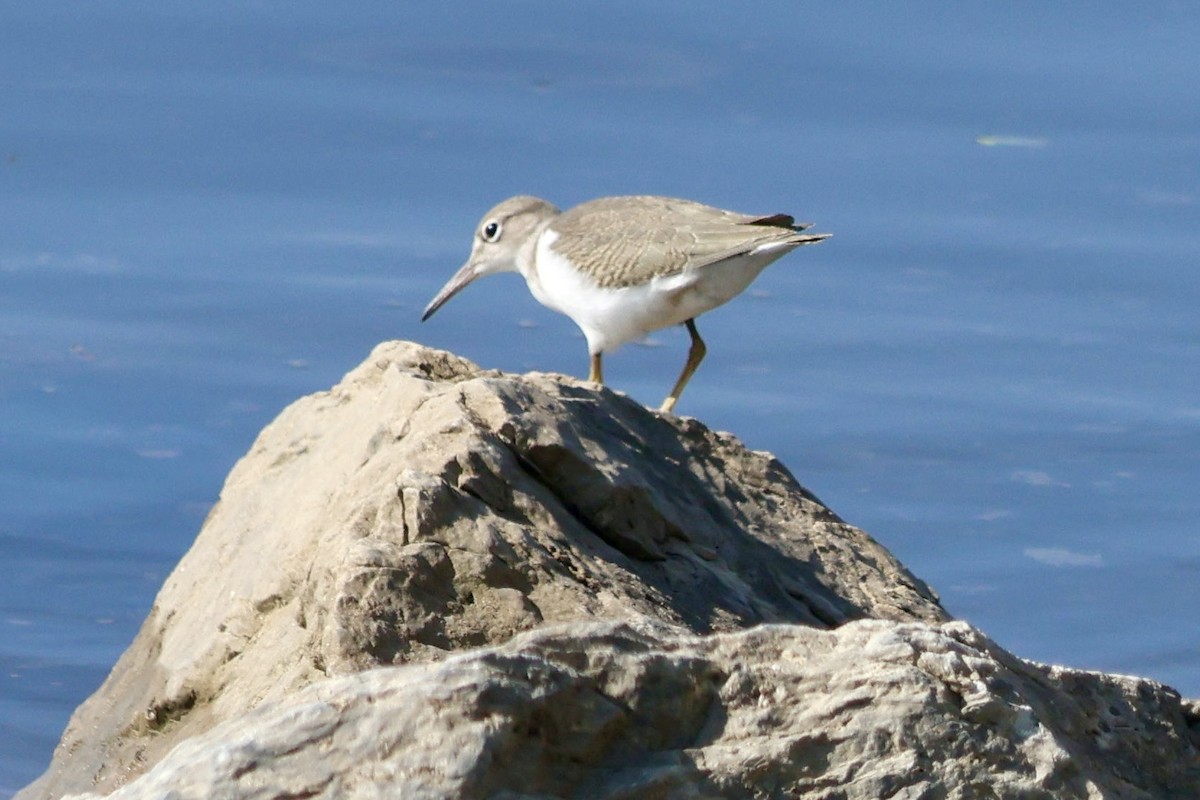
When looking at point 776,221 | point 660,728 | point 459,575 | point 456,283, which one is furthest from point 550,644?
point 456,283

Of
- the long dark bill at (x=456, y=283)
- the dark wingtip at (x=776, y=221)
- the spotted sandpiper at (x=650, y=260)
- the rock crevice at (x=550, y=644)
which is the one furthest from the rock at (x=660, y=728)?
the long dark bill at (x=456, y=283)

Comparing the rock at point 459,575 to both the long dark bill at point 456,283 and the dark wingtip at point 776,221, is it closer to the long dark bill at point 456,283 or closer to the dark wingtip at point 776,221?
the dark wingtip at point 776,221

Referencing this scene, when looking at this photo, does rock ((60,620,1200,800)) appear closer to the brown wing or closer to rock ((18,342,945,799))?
rock ((18,342,945,799))

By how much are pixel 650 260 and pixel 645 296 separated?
138mm

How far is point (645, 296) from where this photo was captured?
7648 mm

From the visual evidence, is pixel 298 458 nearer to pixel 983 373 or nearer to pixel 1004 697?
pixel 1004 697

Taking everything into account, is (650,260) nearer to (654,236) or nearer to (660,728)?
(654,236)

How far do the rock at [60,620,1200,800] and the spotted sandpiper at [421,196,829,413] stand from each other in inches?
167

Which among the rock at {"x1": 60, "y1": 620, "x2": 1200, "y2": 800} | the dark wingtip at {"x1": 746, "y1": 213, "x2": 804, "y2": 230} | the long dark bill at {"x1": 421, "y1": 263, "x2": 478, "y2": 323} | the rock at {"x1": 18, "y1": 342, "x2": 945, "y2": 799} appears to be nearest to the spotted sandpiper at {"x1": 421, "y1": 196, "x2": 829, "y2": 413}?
the dark wingtip at {"x1": 746, "y1": 213, "x2": 804, "y2": 230}

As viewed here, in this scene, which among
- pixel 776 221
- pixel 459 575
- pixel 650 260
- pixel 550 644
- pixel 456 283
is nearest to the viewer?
pixel 550 644

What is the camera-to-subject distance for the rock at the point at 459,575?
281 centimetres

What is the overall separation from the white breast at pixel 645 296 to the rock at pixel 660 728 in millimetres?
4416

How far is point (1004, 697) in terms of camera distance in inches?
121

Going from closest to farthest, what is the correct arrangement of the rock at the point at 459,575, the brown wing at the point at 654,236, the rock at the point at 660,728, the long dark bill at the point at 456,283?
the rock at the point at 660,728
the rock at the point at 459,575
the brown wing at the point at 654,236
the long dark bill at the point at 456,283
